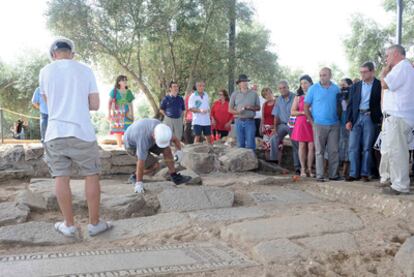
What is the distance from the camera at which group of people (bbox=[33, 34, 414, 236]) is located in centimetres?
364

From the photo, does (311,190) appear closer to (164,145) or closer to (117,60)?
(164,145)

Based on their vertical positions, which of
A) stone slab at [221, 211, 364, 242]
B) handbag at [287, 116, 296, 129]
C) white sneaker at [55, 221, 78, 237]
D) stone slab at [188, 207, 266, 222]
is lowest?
stone slab at [188, 207, 266, 222]

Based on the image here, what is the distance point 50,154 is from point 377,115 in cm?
403

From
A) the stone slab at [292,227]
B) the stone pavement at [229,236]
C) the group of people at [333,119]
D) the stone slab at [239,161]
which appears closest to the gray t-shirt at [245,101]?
the group of people at [333,119]

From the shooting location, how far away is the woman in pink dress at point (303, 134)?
252 inches

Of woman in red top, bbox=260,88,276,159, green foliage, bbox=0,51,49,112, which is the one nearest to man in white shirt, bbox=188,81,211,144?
woman in red top, bbox=260,88,276,159

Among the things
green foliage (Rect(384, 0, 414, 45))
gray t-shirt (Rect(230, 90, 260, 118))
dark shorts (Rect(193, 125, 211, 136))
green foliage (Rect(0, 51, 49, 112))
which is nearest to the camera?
gray t-shirt (Rect(230, 90, 260, 118))

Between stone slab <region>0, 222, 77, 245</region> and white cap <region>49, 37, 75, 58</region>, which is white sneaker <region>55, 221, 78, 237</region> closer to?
stone slab <region>0, 222, 77, 245</region>

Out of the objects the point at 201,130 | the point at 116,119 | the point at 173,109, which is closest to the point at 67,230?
the point at 116,119

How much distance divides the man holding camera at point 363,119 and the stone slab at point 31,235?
3.82 meters

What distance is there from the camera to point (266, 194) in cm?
531

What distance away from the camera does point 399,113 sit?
4625 millimetres

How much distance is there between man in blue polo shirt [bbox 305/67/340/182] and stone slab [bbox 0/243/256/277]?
10.0 feet

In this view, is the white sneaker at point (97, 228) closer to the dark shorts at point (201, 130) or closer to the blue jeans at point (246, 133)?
the blue jeans at point (246, 133)
